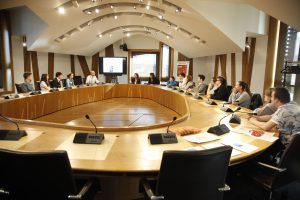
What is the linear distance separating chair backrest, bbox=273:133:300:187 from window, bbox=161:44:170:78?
10.3 meters

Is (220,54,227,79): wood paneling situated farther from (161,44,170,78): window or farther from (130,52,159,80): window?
(130,52,159,80): window

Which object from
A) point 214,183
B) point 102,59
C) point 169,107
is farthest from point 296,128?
point 102,59

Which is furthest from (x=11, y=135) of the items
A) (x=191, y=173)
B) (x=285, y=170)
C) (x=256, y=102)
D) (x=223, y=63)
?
(x=223, y=63)

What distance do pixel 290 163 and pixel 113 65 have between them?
10.1 meters

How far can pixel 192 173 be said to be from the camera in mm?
1229

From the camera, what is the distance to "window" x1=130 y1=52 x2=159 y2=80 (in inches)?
470

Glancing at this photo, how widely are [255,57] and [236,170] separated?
18.9 feet

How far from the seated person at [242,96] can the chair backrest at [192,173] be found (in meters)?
3.13

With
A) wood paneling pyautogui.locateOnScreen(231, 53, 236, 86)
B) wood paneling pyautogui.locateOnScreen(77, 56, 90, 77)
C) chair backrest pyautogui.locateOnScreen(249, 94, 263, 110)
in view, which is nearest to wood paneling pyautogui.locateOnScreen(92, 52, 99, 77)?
wood paneling pyautogui.locateOnScreen(77, 56, 90, 77)

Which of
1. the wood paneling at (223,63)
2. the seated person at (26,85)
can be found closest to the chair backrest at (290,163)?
the seated person at (26,85)

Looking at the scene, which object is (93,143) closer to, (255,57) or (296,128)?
(296,128)

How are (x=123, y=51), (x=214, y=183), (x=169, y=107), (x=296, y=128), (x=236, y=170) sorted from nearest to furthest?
(x=214, y=183) → (x=236, y=170) → (x=296, y=128) → (x=169, y=107) → (x=123, y=51)

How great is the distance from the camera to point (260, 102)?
13.4 ft

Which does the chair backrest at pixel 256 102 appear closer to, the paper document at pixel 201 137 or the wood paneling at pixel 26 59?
the paper document at pixel 201 137
